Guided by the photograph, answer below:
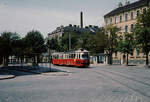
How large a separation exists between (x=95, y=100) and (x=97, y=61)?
4771cm

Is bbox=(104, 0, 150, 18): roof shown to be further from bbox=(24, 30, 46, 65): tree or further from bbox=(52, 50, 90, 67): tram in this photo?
bbox=(52, 50, 90, 67): tram

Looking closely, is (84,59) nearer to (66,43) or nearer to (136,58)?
(136,58)

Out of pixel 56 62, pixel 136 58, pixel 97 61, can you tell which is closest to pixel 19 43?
pixel 56 62

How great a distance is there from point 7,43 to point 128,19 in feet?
107

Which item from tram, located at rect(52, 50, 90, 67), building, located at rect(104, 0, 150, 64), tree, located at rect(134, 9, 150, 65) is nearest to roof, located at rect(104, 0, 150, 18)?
building, located at rect(104, 0, 150, 64)

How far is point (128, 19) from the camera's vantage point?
49.5 meters

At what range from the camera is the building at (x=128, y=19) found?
148ft

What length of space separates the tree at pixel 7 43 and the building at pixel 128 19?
25.1 m

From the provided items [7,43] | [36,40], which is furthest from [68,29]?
[7,43]

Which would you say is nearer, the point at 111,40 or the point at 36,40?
the point at 111,40

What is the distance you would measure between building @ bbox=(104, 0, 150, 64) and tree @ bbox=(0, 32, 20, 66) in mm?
25149

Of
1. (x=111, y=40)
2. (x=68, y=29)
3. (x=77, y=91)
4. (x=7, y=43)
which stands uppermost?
(x=68, y=29)

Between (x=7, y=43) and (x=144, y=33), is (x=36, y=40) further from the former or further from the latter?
(x=144, y=33)

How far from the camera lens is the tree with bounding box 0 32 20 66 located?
34.7m
